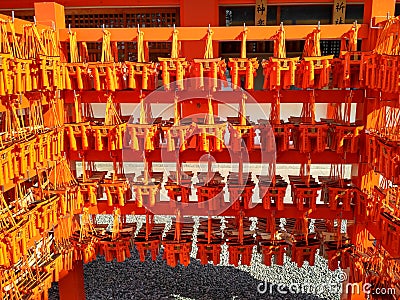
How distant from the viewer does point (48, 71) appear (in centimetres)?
372

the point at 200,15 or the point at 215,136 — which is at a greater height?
the point at 200,15

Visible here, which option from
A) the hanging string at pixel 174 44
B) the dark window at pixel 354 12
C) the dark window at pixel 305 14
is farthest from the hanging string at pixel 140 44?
the dark window at pixel 354 12

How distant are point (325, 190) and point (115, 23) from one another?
4.01m

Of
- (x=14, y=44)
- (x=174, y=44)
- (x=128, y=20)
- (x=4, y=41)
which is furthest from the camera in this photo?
(x=128, y=20)

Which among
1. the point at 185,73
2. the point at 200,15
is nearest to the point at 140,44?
the point at 185,73

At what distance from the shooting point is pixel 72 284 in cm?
484

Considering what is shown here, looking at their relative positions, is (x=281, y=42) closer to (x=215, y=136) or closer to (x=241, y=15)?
(x=215, y=136)

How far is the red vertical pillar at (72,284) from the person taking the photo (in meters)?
4.80

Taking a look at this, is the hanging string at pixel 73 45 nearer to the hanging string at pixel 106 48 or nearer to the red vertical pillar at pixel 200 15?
the hanging string at pixel 106 48

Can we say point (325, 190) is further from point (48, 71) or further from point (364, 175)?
point (48, 71)

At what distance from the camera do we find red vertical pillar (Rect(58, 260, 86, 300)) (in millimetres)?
4805

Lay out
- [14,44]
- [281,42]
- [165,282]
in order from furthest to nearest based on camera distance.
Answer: [165,282], [281,42], [14,44]

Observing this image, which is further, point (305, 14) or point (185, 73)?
point (305, 14)

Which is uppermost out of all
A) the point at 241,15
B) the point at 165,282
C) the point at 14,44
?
the point at 241,15
